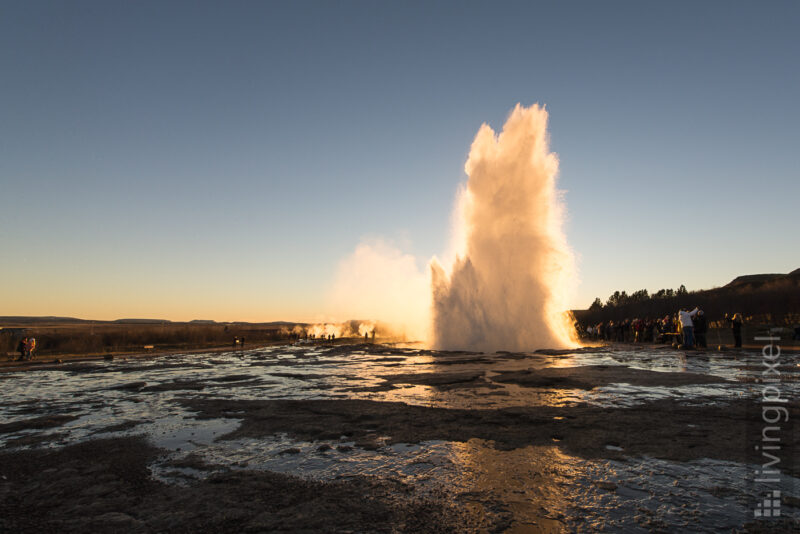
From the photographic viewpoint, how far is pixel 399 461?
5289 mm

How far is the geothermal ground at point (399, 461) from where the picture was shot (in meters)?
3.71

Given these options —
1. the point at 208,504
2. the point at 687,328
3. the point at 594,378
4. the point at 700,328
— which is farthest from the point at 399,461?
the point at 700,328

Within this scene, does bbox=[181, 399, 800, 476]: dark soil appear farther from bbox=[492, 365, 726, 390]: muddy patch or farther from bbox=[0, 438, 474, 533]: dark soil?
bbox=[492, 365, 726, 390]: muddy patch

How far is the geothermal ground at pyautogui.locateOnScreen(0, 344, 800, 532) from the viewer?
146 inches

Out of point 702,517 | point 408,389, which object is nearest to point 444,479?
point 702,517

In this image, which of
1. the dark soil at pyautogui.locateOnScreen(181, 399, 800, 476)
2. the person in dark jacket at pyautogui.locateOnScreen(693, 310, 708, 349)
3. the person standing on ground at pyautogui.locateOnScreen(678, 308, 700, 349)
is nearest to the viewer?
the dark soil at pyautogui.locateOnScreen(181, 399, 800, 476)

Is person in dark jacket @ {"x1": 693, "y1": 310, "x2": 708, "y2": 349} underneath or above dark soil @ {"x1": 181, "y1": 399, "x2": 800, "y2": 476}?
above

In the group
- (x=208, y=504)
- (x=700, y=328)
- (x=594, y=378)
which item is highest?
(x=700, y=328)

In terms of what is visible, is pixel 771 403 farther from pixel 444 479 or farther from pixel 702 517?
pixel 444 479

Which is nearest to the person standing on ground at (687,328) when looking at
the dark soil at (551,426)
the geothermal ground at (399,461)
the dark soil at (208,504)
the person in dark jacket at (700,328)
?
the person in dark jacket at (700,328)

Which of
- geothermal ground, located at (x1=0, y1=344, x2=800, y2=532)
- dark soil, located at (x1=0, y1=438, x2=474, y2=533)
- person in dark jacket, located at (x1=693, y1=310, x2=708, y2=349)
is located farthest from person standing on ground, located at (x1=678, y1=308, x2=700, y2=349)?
dark soil, located at (x1=0, y1=438, x2=474, y2=533)

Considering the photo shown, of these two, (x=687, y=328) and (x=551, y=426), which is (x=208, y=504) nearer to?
(x=551, y=426)

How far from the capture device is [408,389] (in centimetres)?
1136

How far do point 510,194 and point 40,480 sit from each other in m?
27.8
